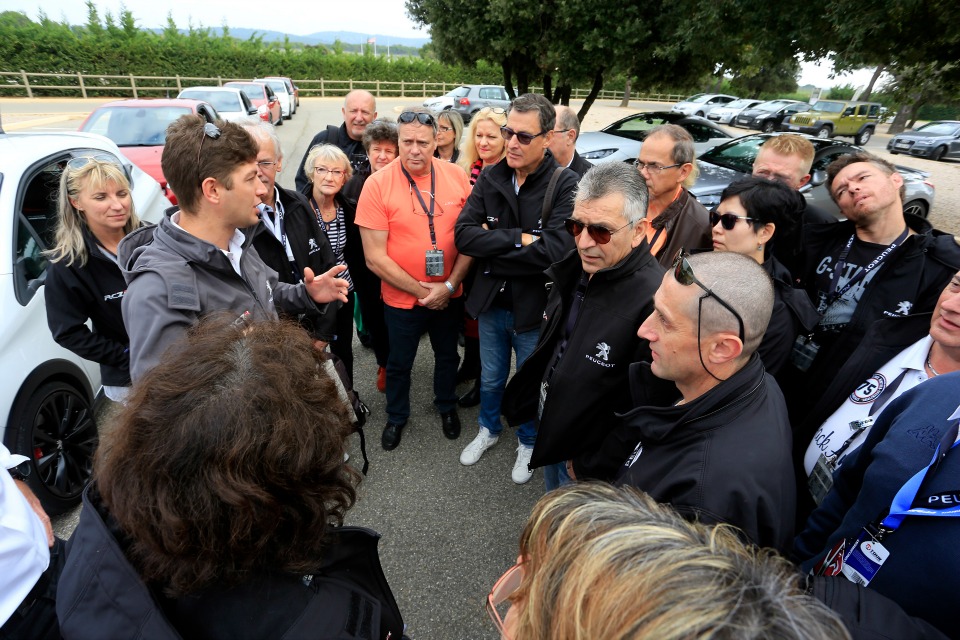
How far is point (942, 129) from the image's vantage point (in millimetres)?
20172

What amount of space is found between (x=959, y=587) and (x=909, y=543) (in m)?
0.15

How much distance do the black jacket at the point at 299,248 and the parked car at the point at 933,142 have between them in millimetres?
26261

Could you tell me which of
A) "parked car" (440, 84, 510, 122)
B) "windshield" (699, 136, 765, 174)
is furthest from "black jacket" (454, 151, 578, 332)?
"parked car" (440, 84, 510, 122)

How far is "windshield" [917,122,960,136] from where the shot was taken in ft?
64.8

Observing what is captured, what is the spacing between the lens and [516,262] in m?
2.80

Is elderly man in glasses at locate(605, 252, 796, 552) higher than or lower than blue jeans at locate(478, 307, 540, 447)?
higher

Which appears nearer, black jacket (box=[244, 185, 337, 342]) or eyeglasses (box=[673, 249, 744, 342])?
eyeglasses (box=[673, 249, 744, 342])

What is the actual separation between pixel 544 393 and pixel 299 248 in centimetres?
181

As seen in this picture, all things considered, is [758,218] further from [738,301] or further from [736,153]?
[736,153]

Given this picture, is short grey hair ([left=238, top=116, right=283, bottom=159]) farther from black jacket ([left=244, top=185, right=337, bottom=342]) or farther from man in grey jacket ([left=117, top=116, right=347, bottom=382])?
man in grey jacket ([left=117, top=116, right=347, bottom=382])

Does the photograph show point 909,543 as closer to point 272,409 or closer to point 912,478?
point 912,478

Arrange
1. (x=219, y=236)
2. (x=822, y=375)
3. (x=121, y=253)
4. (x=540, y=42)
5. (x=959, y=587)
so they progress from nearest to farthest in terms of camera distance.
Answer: (x=959, y=587), (x=219, y=236), (x=121, y=253), (x=822, y=375), (x=540, y=42)

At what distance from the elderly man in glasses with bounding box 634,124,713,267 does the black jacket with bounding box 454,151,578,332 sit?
0.55m

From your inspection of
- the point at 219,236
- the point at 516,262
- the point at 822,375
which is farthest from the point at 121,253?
the point at 822,375
